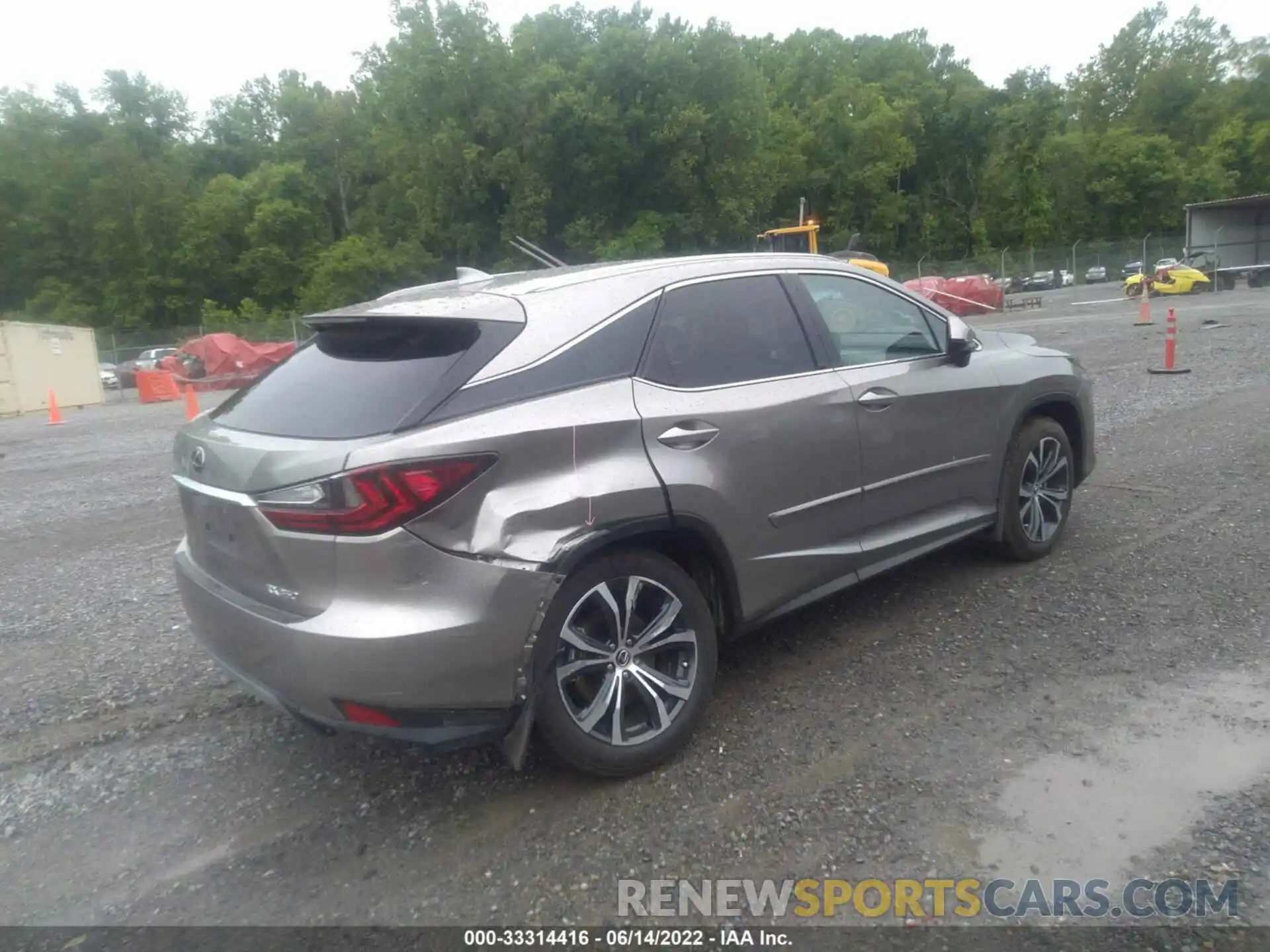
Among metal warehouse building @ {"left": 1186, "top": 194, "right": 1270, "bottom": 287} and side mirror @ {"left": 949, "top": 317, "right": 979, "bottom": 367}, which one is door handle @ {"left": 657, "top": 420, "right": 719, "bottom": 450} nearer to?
side mirror @ {"left": 949, "top": 317, "right": 979, "bottom": 367}

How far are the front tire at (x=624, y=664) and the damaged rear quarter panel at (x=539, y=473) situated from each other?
0.63 feet

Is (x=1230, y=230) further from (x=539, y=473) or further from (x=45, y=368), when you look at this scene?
(x=539, y=473)

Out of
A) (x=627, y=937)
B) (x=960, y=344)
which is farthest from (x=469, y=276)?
(x=627, y=937)

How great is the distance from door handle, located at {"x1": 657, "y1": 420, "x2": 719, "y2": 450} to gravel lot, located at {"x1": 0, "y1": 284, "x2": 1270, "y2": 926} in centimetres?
110

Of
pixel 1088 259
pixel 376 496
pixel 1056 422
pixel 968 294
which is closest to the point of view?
pixel 376 496

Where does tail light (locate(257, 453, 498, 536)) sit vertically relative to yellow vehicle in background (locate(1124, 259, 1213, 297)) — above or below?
below

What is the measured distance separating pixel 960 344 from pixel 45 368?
23.8 m

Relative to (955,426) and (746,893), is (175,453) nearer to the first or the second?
(746,893)

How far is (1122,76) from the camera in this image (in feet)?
281

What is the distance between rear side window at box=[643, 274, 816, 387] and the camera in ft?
12.0

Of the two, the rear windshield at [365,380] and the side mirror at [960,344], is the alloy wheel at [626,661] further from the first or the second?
the side mirror at [960,344]

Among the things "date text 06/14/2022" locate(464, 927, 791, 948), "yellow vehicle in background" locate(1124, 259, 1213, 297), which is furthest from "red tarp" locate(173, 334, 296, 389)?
"yellow vehicle in background" locate(1124, 259, 1213, 297)

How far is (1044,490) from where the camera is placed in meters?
5.30

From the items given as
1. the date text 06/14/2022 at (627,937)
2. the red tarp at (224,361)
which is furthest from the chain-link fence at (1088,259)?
the date text 06/14/2022 at (627,937)
